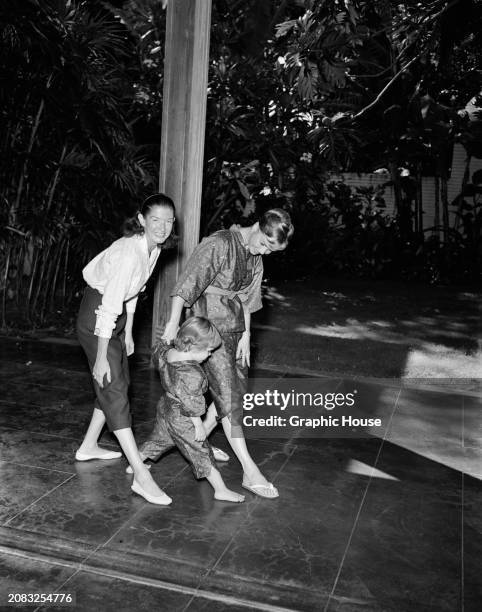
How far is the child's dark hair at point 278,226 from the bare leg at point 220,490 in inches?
52.1

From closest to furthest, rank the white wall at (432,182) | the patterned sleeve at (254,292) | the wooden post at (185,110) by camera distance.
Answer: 1. the patterned sleeve at (254,292)
2. the wooden post at (185,110)
3. the white wall at (432,182)

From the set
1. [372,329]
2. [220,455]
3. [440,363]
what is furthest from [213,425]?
[372,329]

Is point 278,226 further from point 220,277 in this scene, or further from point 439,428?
point 439,428

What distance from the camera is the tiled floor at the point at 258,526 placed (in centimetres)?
311

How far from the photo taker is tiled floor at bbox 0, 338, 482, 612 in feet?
10.2

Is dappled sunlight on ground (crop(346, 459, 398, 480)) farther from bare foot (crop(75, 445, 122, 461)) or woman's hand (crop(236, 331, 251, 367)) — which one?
bare foot (crop(75, 445, 122, 461))

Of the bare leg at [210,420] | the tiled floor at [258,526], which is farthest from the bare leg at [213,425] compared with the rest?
the tiled floor at [258,526]

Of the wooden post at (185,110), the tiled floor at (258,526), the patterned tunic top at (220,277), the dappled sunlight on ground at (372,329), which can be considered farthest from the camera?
the dappled sunlight on ground at (372,329)

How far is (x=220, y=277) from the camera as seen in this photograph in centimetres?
421

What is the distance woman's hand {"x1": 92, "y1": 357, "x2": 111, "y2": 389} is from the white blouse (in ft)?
0.49

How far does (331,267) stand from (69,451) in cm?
1011

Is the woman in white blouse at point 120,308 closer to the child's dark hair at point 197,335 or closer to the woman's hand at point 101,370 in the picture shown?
the woman's hand at point 101,370

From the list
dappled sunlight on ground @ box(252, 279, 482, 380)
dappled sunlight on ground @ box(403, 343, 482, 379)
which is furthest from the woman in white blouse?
dappled sunlight on ground @ box(403, 343, 482, 379)

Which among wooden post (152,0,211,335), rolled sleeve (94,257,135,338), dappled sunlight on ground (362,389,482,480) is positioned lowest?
dappled sunlight on ground (362,389,482,480)
